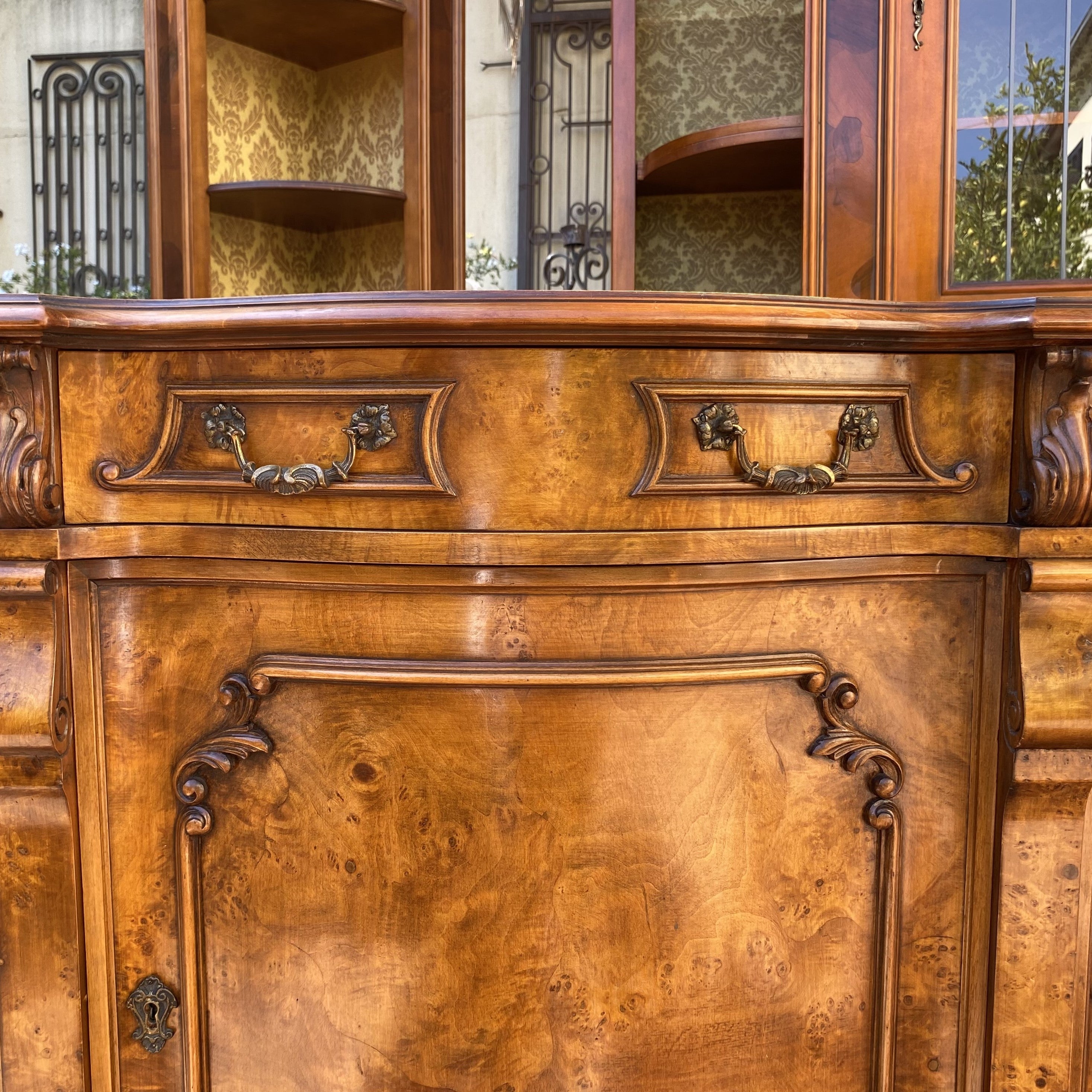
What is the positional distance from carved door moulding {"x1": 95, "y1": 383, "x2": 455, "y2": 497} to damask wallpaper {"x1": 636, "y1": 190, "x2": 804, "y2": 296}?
0.77m

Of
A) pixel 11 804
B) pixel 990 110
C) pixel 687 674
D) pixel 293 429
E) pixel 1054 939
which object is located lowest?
pixel 1054 939

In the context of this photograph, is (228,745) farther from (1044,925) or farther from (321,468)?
(1044,925)

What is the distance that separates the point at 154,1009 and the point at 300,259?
126 cm

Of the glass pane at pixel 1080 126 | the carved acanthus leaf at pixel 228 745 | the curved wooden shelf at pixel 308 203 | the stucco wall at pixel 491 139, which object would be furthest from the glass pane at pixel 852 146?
the carved acanthus leaf at pixel 228 745

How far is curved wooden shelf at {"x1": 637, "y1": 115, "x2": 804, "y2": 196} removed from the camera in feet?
3.62

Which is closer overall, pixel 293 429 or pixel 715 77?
pixel 293 429

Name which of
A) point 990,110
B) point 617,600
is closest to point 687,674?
point 617,600

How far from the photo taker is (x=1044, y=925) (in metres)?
0.70

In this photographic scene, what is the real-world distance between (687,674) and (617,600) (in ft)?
0.24

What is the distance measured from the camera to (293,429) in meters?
0.65

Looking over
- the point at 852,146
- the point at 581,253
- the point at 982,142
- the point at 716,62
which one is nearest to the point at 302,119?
the point at 581,253

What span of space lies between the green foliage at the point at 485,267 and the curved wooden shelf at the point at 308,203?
0.14 metres

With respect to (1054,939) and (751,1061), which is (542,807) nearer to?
(751,1061)

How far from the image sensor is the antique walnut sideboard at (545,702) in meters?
0.63
